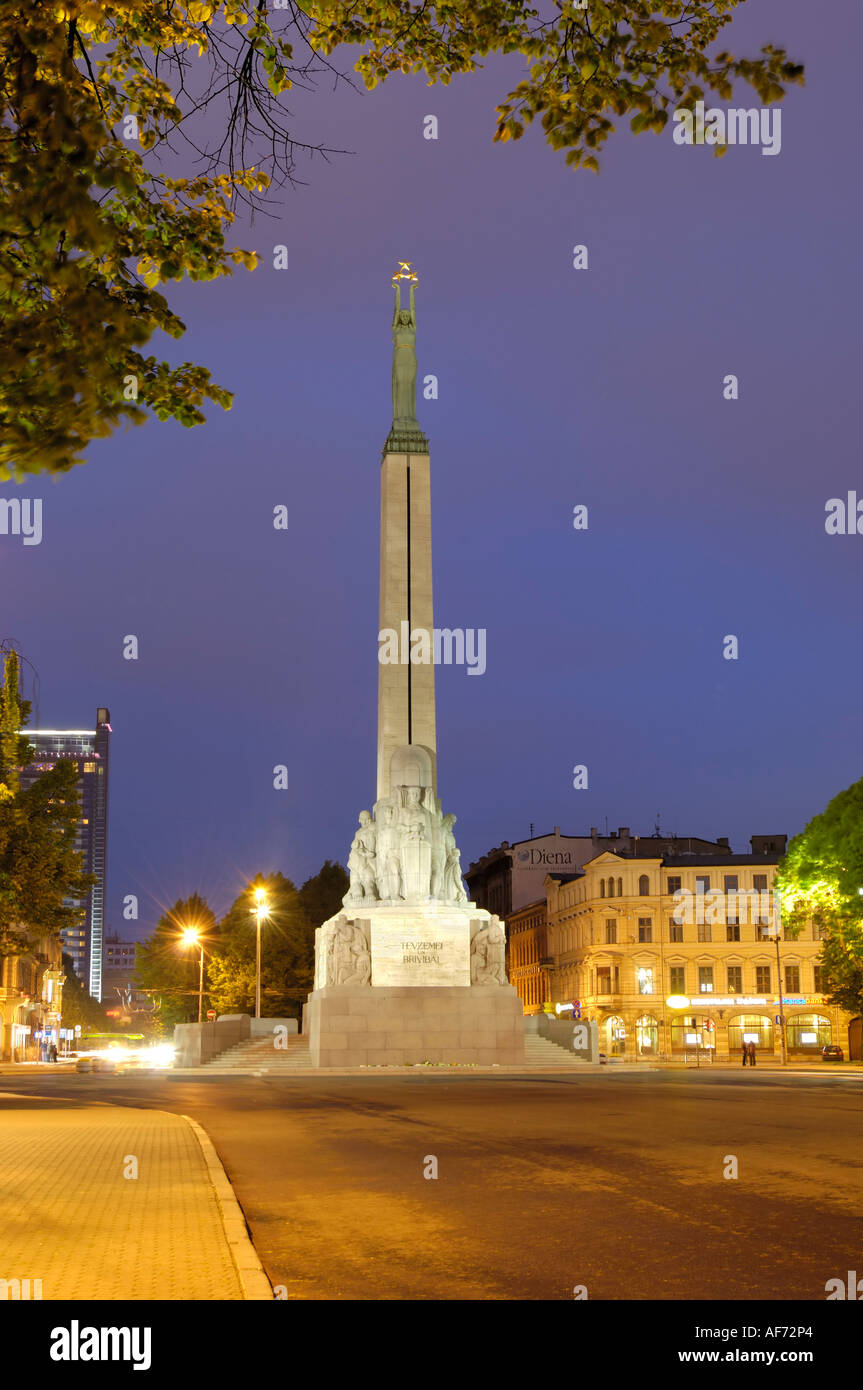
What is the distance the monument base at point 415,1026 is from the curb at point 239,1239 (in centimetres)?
2690

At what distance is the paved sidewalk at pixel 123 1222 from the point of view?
7828 mm

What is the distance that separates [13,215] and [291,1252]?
6.88 metres

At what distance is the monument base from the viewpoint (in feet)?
136

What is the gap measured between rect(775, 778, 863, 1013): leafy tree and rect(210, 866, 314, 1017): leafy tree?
3238 centimetres

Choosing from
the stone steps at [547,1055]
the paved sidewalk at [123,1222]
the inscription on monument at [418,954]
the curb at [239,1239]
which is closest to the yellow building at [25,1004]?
the inscription on monument at [418,954]

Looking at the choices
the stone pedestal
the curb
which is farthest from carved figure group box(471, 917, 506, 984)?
the curb

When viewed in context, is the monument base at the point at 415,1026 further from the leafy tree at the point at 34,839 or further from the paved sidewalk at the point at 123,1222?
the paved sidewalk at the point at 123,1222

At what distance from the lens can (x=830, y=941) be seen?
50781mm

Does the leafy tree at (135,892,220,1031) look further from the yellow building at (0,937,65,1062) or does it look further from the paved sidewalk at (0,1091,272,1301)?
the paved sidewalk at (0,1091,272,1301)

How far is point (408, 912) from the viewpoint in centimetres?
4344

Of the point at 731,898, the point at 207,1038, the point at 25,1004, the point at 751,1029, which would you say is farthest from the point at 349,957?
→ the point at 25,1004

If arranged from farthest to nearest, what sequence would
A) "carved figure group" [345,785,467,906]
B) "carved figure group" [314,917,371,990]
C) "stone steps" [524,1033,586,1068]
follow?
"carved figure group" [345,785,467,906], "stone steps" [524,1033,586,1068], "carved figure group" [314,917,371,990]
